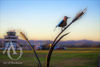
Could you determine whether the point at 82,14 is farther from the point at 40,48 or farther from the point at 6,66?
the point at 40,48

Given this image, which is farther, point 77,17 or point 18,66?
point 18,66

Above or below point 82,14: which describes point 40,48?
below

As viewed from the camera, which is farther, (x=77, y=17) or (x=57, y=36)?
(x=57, y=36)

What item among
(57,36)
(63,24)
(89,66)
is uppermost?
(63,24)

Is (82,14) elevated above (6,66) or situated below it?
above

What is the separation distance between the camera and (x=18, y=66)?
988 inches

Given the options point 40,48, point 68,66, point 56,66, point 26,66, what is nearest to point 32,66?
point 26,66

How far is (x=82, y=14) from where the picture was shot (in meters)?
3.80

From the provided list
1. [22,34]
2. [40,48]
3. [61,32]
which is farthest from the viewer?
[40,48]

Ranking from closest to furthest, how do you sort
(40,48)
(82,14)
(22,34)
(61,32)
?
(82,14), (61,32), (22,34), (40,48)

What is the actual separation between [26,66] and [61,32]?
2180 centimetres

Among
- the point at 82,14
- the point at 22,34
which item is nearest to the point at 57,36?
the point at 82,14

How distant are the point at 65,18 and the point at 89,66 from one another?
896 inches

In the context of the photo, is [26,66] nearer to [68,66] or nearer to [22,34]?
[68,66]
